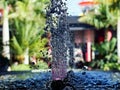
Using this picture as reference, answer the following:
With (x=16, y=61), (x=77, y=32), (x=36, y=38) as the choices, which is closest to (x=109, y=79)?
(x=36, y=38)

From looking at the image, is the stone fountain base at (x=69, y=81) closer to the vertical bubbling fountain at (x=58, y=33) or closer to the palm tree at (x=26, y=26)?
the vertical bubbling fountain at (x=58, y=33)

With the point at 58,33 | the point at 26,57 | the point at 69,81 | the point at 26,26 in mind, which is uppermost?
the point at 58,33

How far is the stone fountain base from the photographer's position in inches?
350

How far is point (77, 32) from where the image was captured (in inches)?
1436

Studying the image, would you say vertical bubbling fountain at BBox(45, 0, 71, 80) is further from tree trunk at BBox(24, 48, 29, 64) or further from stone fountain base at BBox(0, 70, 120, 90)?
tree trunk at BBox(24, 48, 29, 64)

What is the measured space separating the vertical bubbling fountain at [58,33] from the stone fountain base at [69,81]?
8.5 inches

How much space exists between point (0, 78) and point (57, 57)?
77.8 inches

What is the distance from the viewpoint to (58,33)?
30.6 feet

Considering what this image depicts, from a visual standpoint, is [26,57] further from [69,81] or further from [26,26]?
[69,81]

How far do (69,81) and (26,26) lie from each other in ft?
59.9

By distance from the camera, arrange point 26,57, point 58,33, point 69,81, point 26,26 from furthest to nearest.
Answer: point 26,26, point 26,57, point 58,33, point 69,81

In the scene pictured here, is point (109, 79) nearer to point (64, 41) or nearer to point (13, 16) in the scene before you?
point (64, 41)

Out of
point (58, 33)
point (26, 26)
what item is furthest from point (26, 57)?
point (58, 33)

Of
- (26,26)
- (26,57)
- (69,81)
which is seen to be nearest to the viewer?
(69,81)
